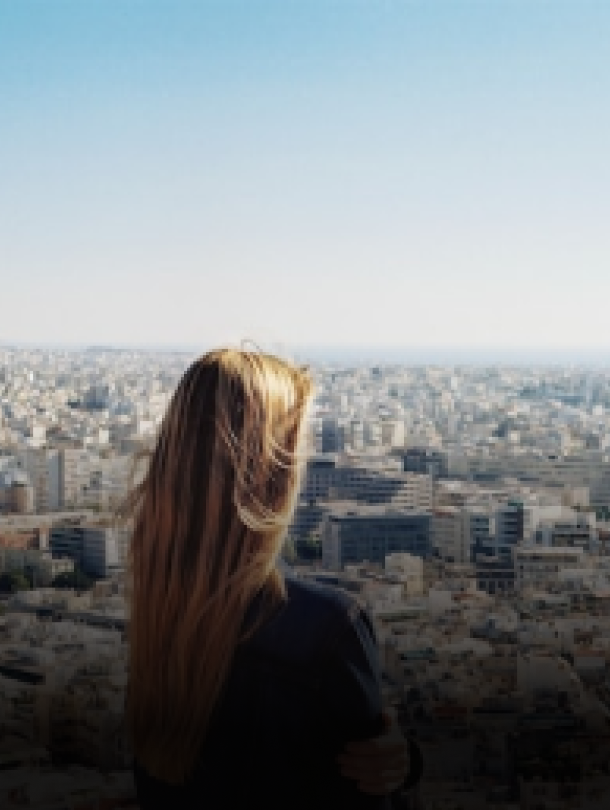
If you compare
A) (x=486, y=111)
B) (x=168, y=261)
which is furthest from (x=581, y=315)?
(x=168, y=261)

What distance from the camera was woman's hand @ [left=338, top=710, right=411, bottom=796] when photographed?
2.12ft

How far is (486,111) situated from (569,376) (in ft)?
7.40

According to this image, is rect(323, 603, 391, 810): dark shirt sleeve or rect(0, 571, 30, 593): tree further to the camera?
rect(0, 571, 30, 593): tree

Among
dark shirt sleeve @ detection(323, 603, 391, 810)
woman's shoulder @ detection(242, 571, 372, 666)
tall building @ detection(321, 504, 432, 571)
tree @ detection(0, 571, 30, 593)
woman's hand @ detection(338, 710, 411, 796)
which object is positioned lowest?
tree @ detection(0, 571, 30, 593)

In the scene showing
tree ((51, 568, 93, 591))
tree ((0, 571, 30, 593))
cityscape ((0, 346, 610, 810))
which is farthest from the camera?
tree ((0, 571, 30, 593))

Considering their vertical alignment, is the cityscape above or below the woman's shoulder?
below

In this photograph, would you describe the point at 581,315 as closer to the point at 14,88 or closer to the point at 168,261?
the point at 168,261

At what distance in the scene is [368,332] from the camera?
13.2 ft

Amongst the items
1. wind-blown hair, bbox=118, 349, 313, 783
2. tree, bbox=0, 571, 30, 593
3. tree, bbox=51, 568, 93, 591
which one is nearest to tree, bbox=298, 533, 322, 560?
tree, bbox=51, 568, 93, 591

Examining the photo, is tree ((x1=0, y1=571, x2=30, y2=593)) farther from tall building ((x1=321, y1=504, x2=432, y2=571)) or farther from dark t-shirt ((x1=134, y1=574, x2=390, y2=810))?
dark t-shirt ((x1=134, y1=574, x2=390, y2=810))

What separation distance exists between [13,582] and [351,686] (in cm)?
340

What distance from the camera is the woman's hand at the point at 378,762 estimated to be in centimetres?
65

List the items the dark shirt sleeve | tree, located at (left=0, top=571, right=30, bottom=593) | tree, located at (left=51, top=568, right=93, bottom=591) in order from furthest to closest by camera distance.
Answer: tree, located at (left=0, top=571, right=30, bottom=593) < tree, located at (left=51, top=568, right=93, bottom=591) < the dark shirt sleeve

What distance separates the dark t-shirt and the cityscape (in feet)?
6.49
